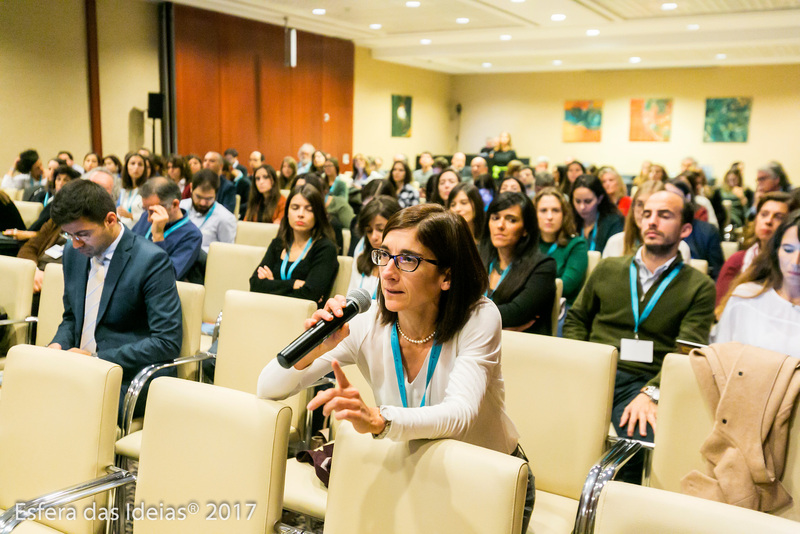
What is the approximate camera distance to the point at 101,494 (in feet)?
6.40

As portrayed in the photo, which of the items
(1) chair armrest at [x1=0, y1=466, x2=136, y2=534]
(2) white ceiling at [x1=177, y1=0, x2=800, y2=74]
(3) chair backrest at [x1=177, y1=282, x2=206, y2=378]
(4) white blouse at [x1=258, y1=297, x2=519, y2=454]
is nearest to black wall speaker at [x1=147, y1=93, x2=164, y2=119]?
(2) white ceiling at [x1=177, y1=0, x2=800, y2=74]

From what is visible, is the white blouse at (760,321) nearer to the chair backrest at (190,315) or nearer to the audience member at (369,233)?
the audience member at (369,233)

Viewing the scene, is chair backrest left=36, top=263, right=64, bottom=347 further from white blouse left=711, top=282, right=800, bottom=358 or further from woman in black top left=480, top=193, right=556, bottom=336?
white blouse left=711, top=282, right=800, bottom=358

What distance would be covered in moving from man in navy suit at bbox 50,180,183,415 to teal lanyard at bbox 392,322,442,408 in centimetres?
137

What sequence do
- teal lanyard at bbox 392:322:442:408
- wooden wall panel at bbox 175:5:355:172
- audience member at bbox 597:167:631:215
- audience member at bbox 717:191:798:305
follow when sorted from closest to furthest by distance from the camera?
teal lanyard at bbox 392:322:442:408, audience member at bbox 717:191:798:305, audience member at bbox 597:167:631:215, wooden wall panel at bbox 175:5:355:172

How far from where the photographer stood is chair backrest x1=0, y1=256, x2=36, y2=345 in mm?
3295

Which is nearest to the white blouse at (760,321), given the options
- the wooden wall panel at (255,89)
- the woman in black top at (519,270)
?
the woman in black top at (519,270)

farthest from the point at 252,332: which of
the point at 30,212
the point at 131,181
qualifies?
the point at 131,181

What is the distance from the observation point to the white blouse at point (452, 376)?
5.22 ft

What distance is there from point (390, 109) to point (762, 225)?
1345 cm

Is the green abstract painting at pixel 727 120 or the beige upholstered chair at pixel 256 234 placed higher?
the green abstract painting at pixel 727 120

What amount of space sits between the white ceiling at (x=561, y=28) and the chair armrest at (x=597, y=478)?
8699mm

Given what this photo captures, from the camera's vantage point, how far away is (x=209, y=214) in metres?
5.19

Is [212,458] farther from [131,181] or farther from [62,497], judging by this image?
[131,181]
